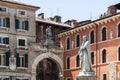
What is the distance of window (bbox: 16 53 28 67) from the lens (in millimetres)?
51772

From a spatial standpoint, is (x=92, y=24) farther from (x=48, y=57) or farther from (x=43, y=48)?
(x=48, y=57)

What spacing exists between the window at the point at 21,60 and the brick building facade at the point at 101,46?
595 cm

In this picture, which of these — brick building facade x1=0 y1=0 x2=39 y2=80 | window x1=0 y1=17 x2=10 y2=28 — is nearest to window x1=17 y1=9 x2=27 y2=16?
brick building facade x1=0 y1=0 x2=39 y2=80

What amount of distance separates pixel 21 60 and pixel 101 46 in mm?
10197

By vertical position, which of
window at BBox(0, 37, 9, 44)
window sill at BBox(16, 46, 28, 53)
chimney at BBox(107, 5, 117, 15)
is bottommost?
window sill at BBox(16, 46, 28, 53)

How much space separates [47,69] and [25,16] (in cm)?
781

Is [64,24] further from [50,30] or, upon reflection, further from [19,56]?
[19,56]

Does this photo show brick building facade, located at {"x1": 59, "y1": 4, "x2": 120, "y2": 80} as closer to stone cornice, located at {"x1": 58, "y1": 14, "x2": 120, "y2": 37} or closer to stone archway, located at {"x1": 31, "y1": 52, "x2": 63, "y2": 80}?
stone cornice, located at {"x1": 58, "y1": 14, "x2": 120, "y2": 37}

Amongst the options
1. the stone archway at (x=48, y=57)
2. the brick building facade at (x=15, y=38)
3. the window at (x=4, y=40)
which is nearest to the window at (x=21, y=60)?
the brick building facade at (x=15, y=38)

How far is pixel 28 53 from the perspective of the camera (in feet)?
173

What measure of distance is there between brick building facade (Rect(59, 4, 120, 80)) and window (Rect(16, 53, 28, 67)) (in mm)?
5953

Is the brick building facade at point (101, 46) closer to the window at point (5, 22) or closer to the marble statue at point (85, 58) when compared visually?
the window at point (5, 22)

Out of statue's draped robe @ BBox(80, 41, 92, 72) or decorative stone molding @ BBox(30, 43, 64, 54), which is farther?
decorative stone molding @ BBox(30, 43, 64, 54)

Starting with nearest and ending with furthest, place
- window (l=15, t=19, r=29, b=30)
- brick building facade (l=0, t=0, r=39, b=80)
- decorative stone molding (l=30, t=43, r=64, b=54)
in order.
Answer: brick building facade (l=0, t=0, r=39, b=80) → window (l=15, t=19, r=29, b=30) → decorative stone molding (l=30, t=43, r=64, b=54)
